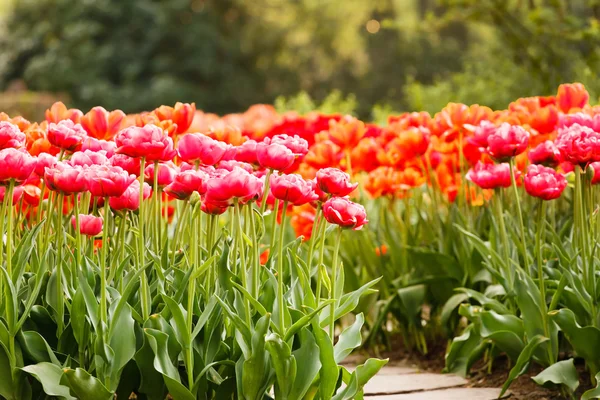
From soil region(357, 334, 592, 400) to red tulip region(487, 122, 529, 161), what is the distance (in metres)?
0.77

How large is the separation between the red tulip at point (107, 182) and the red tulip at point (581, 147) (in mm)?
1224

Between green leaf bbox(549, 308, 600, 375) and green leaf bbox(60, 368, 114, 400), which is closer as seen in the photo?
green leaf bbox(60, 368, 114, 400)

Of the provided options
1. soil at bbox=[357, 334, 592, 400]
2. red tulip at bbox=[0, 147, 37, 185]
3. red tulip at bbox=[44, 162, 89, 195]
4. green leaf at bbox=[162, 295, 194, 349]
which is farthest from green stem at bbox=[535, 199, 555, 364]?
red tulip at bbox=[0, 147, 37, 185]

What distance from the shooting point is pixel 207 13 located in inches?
773

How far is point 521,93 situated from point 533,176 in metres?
5.24

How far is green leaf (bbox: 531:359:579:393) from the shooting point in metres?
2.30

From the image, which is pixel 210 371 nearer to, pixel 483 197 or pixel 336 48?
pixel 483 197

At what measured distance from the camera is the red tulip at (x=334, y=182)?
1.80 m

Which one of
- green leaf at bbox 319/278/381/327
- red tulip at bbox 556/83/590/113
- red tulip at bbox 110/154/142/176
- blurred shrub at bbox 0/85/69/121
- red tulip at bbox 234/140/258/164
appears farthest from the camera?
blurred shrub at bbox 0/85/69/121

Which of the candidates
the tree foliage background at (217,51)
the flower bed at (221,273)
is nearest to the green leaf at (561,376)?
the flower bed at (221,273)

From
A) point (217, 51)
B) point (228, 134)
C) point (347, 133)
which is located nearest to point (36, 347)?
point (228, 134)

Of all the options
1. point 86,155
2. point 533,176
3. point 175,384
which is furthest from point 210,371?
point 533,176

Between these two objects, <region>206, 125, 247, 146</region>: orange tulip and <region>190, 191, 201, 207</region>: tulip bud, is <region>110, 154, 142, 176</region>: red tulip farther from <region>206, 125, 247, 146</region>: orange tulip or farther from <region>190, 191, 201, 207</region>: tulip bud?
<region>206, 125, 247, 146</region>: orange tulip

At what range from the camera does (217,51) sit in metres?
19.6
